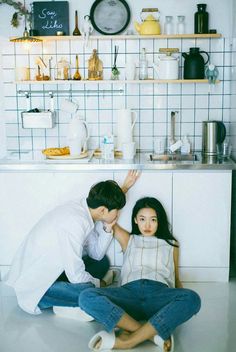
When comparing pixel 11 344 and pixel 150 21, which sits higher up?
pixel 150 21

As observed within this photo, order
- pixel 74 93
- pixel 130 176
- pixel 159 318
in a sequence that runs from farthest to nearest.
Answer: pixel 74 93 → pixel 130 176 → pixel 159 318

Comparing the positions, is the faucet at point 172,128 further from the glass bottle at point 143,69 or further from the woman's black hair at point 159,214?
the woman's black hair at point 159,214

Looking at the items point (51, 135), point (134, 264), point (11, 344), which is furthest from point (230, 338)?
point (51, 135)

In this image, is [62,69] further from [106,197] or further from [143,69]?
[106,197]

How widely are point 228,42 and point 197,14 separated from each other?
298 millimetres

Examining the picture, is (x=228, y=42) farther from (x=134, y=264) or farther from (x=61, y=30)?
(x=134, y=264)

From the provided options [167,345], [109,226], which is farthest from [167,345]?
[109,226]

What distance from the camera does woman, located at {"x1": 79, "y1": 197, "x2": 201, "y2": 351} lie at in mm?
2562

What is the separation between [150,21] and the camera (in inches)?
137

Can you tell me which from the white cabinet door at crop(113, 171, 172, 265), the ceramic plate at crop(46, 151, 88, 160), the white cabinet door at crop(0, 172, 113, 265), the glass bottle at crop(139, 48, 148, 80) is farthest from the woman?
the glass bottle at crop(139, 48, 148, 80)

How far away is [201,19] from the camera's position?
3.54m

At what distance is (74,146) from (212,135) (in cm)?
94

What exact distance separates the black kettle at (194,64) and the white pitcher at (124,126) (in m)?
0.47

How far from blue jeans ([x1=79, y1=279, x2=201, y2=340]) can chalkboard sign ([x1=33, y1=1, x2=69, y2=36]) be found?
6.00 ft
